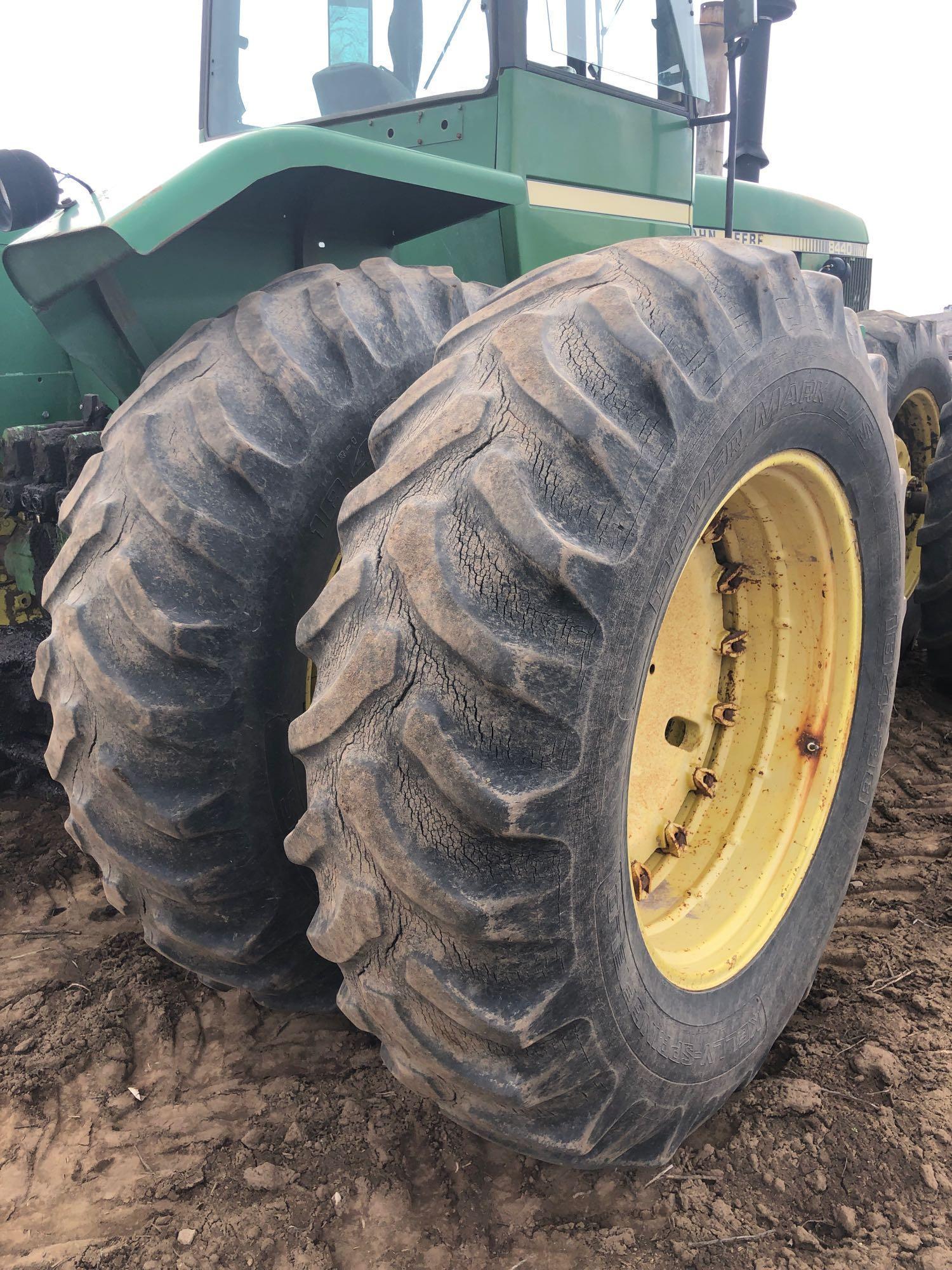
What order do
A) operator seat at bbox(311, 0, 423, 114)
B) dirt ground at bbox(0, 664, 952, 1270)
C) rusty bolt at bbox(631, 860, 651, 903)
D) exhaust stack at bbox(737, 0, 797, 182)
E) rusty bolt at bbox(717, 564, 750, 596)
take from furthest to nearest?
1. exhaust stack at bbox(737, 0, 797, 182)
2. operator seat at bbox(311, 0, 423, 114)
3. rusty bolt at bbox(717, 564, 750, 596)
4. rusty bolt at bbox(631, 860, 651, 903)
5. dirt ground at bbox(0, 664, 952, 1270)

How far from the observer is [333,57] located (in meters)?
2.62

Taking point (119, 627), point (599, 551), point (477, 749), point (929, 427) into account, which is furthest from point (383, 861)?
point (929, 427)

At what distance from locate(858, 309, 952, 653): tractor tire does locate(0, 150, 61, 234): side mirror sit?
2.86 meters

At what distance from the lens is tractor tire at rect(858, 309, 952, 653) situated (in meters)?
3.67

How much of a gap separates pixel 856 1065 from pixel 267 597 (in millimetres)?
1506

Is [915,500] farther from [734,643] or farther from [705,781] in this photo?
[705,781]

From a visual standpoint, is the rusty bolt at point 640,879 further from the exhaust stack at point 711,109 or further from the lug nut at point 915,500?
the exhaust stack at point 711,109

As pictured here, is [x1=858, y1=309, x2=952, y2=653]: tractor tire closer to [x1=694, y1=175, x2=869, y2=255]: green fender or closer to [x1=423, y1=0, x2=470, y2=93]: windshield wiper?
[x1=694, y1=175, x2=869, y2=255]: green fender

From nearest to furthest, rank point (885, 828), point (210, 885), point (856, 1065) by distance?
point (210, 885) → point (856, 1065) → point (885, 828)

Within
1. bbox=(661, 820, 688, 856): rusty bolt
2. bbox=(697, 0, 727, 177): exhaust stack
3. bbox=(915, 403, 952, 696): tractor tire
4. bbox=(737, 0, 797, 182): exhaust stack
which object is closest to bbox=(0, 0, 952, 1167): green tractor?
bbox=(661, 820, 688, 856): rusty bolt

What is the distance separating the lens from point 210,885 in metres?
1.59

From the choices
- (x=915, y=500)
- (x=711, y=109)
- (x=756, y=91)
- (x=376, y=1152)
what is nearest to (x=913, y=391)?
(x=915, y=500)

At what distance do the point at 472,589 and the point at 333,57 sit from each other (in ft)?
7.17

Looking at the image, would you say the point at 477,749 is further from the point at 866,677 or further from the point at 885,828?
the point at 885,828
